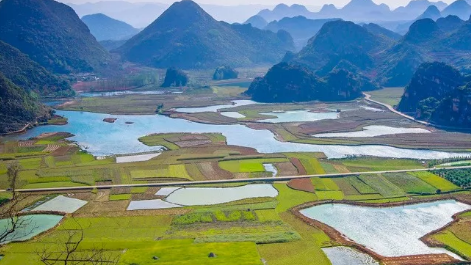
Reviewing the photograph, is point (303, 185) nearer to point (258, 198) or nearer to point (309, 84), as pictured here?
point (258, 198)

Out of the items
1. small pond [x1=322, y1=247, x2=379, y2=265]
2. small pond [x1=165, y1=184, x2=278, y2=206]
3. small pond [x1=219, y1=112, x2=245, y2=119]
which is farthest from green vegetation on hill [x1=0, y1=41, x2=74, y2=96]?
small pond [x1=322, y1=247, x2=379, y2=265]

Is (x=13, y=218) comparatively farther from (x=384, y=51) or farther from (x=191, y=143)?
(x=384, y=51)

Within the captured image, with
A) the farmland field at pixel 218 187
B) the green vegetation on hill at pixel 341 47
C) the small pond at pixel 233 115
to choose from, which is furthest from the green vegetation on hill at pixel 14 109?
the green vegetation on hill at pixel 341 47

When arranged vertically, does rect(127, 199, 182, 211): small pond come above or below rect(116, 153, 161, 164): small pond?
below

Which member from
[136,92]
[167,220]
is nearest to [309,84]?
[136,92]

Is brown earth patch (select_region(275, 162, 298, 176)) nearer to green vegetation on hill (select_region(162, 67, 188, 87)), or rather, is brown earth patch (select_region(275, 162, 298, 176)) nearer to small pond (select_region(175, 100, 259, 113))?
small pond (select_region(175, 100, 259, 113))

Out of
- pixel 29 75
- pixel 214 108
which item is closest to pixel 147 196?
pixel 214 108
